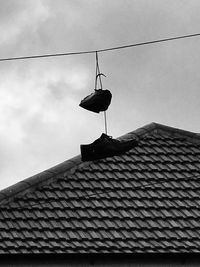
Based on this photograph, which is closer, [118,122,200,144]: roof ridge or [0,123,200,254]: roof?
[0,123,200,254]: roof

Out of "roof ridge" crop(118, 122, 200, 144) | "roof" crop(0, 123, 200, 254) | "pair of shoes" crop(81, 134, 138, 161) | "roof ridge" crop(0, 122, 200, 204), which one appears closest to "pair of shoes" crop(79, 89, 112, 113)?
"pair of shoes" crop(81, 134, 138, 161)

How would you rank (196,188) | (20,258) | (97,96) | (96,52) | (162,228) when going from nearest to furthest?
(96,52) < (97,96) < (20,258) < (162,228) < (196,188)

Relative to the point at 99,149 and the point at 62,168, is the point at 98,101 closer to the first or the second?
the point at 99,149

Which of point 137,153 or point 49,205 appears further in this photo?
point 137,153

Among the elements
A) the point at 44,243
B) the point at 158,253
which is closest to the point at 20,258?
the point at 44,243

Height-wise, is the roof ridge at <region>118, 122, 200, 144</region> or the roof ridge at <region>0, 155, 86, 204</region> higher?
the roof ridge at <region>118, 122, 200, 144</region>

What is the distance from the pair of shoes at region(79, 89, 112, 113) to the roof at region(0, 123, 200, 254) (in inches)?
116

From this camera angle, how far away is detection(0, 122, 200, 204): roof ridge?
18.8m

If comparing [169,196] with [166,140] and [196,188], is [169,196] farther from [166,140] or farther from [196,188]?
[166,140]

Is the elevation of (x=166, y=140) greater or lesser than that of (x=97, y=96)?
lesser

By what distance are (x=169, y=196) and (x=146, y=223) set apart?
1.00 metres

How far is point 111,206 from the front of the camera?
18688 mm

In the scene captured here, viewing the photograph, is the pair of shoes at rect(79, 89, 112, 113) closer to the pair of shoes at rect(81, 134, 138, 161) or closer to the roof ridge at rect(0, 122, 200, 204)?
the pair of shoes at rect(81, 134, 138, 161)

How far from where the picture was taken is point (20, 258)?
673 inches
